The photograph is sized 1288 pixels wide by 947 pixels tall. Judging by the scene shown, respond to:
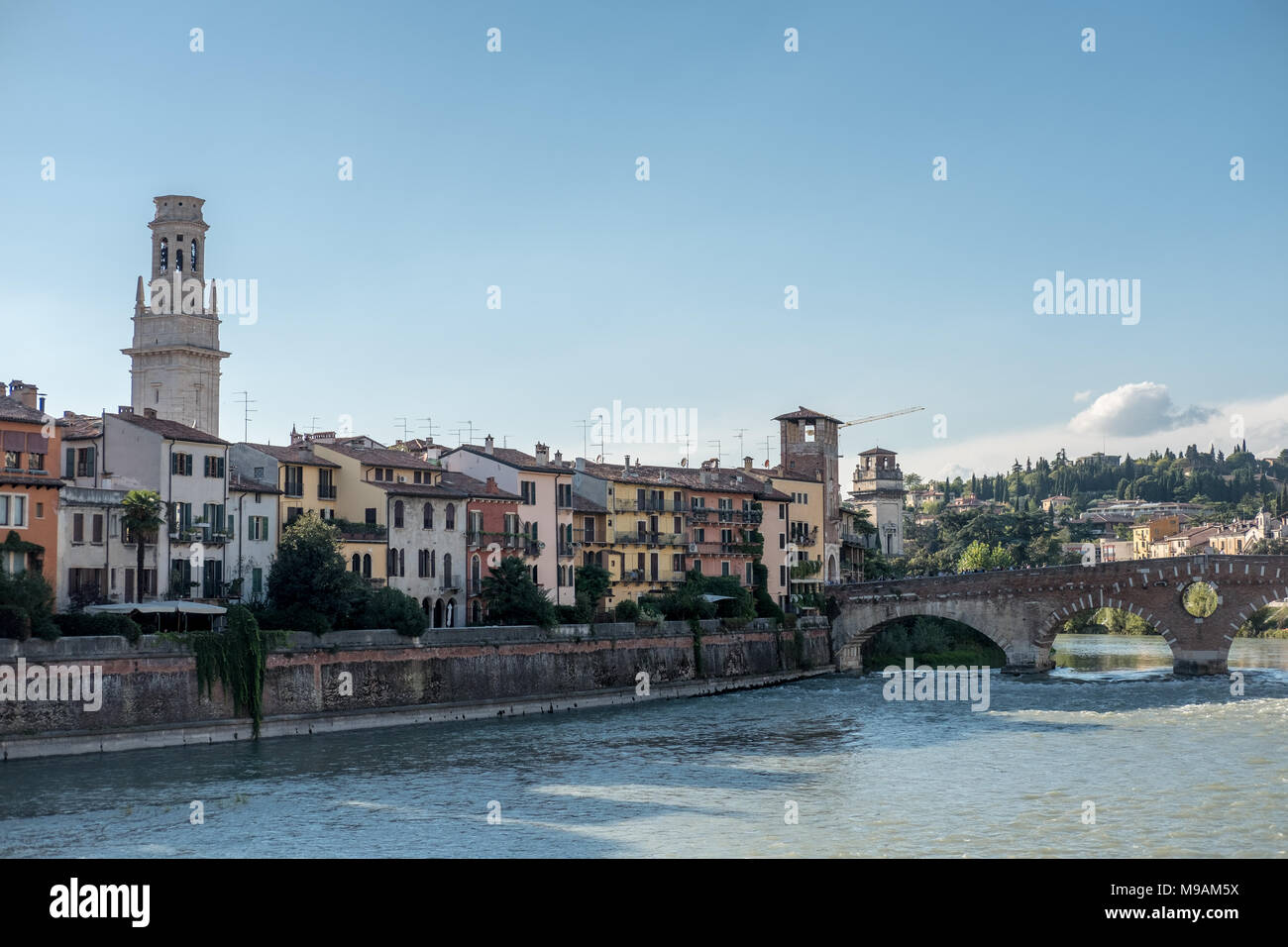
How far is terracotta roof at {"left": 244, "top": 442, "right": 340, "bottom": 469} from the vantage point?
164 ft

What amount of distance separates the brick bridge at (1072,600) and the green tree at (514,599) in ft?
76.5

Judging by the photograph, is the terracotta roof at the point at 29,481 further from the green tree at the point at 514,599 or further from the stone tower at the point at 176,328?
the stone tower at the point at 176,328

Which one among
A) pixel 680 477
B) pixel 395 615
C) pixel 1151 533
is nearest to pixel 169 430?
pixel 395 615

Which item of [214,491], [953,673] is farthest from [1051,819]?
[953,673]

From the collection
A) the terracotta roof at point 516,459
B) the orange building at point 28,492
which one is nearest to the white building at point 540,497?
the terracotta roof at point 516,459

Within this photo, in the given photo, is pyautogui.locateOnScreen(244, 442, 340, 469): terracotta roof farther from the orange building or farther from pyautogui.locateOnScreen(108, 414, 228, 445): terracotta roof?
the orange building

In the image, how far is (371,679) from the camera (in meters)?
43.4

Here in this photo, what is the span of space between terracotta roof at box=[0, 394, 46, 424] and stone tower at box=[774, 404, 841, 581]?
1848 inches

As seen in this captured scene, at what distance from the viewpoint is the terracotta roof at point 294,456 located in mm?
49938

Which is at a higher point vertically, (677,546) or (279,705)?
(677,546)

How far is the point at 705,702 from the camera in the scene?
53594 mm
